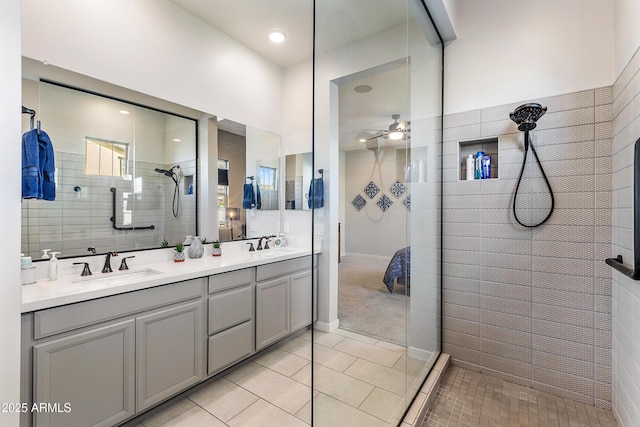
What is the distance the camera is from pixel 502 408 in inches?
72.0

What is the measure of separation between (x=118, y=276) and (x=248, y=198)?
143 cm

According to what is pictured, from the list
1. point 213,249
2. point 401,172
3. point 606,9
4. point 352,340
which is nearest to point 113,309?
point 213,249

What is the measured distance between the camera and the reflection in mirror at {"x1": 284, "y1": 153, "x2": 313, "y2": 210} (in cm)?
315

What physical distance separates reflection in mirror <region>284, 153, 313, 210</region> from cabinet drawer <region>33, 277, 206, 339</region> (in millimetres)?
1549

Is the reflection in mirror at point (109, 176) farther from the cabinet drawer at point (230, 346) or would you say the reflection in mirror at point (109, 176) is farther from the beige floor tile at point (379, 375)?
the beige floor tile at point (379, 375)

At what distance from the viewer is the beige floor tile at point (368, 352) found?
1.39 m

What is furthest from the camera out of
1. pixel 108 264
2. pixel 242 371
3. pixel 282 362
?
pixel 282 362

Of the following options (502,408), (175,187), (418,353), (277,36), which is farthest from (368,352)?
(277,36)

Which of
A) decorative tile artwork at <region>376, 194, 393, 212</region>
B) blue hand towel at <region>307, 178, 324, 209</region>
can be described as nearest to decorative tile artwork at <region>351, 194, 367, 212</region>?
decorative tile artwork at <region>376, 194, 393, 212</region>

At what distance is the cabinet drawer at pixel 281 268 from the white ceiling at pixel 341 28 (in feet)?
4.85

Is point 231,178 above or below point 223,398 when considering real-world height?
above

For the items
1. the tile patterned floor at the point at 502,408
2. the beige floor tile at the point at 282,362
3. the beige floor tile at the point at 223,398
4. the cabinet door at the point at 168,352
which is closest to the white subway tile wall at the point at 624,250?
the tile patterned floor at the point at 502,408

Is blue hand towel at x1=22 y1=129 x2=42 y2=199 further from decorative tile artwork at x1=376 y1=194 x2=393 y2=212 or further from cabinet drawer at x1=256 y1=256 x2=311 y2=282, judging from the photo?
decorative tile artwork at x1=376 y1=194 x2=393 y2=212

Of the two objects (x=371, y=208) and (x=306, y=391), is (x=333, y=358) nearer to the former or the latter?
(x=371, y=208)
